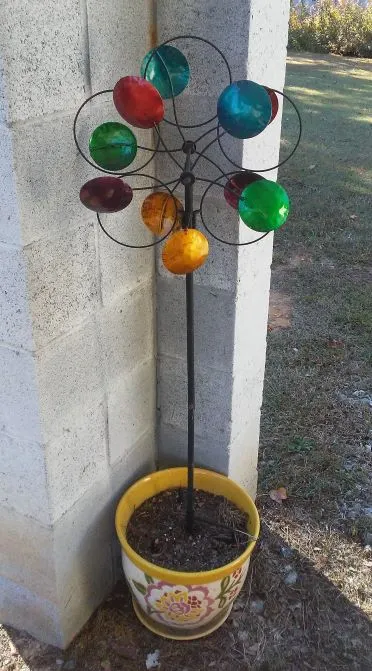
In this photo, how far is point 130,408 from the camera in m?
1.94

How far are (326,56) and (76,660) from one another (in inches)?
512

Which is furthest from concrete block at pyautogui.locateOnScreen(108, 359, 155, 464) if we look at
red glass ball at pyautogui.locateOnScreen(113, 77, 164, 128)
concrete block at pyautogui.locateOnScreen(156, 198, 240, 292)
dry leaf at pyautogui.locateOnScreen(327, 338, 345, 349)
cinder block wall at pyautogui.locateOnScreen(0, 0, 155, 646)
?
dry leaf at pyautogui.locateOnScreen(327, 338, 345, 349)

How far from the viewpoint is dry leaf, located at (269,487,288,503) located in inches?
95.7

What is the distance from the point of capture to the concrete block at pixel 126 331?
5.72 ft

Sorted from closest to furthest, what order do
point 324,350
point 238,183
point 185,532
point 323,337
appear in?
point 238,183 → point 185,532 → point 324,350 → point 323,337

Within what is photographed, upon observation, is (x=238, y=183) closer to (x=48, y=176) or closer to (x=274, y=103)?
(x=274, y=103)

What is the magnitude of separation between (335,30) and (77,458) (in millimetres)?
13477

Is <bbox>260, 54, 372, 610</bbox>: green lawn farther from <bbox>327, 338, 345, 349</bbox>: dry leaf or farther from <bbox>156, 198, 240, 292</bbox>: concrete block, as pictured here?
<bbox>156, 198, 240, 292</bbox>: concrete block

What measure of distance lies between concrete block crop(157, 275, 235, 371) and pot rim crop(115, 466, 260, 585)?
365 mm

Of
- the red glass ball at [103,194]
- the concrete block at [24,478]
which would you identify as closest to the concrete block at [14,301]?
the red glass ball at [103,194]

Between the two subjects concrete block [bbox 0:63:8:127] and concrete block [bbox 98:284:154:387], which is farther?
concrete block [bbox 98:284:154:387]

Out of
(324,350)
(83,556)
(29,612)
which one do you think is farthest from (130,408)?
(324,350)

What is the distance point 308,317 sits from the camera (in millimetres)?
3623

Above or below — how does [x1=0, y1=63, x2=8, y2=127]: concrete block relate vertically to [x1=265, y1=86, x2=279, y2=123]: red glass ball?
above
